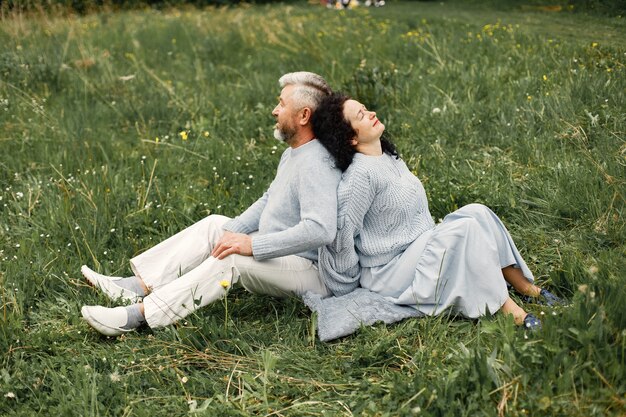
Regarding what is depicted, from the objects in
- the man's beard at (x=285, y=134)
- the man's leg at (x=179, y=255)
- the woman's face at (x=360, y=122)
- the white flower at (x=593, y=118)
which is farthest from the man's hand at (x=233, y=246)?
the white flower at (x=593, y=118)

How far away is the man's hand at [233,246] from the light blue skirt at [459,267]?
2.39 ft

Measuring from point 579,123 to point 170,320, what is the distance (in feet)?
10.4

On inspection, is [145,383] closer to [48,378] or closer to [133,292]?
[48,378]

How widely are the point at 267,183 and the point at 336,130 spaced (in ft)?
5.68

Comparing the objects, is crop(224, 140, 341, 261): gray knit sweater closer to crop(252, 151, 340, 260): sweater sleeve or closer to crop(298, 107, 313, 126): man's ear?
crop(252, 151, 340, 260): sweater sleeve

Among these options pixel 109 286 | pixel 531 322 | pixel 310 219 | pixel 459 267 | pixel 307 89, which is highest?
pixel 307 89

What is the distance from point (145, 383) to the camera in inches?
130

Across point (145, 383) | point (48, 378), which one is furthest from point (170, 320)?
point (48, 378)

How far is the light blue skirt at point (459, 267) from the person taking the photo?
3.42 m

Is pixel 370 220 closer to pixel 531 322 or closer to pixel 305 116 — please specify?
pixel 305 116

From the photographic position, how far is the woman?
3.43m

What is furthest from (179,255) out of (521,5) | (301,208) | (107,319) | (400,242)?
(521,5)

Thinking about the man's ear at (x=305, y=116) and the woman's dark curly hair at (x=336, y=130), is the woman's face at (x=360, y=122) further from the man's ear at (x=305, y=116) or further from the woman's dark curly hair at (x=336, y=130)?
the man's ear at (x=305, y=116)

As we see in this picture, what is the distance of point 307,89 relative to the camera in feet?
12.2
